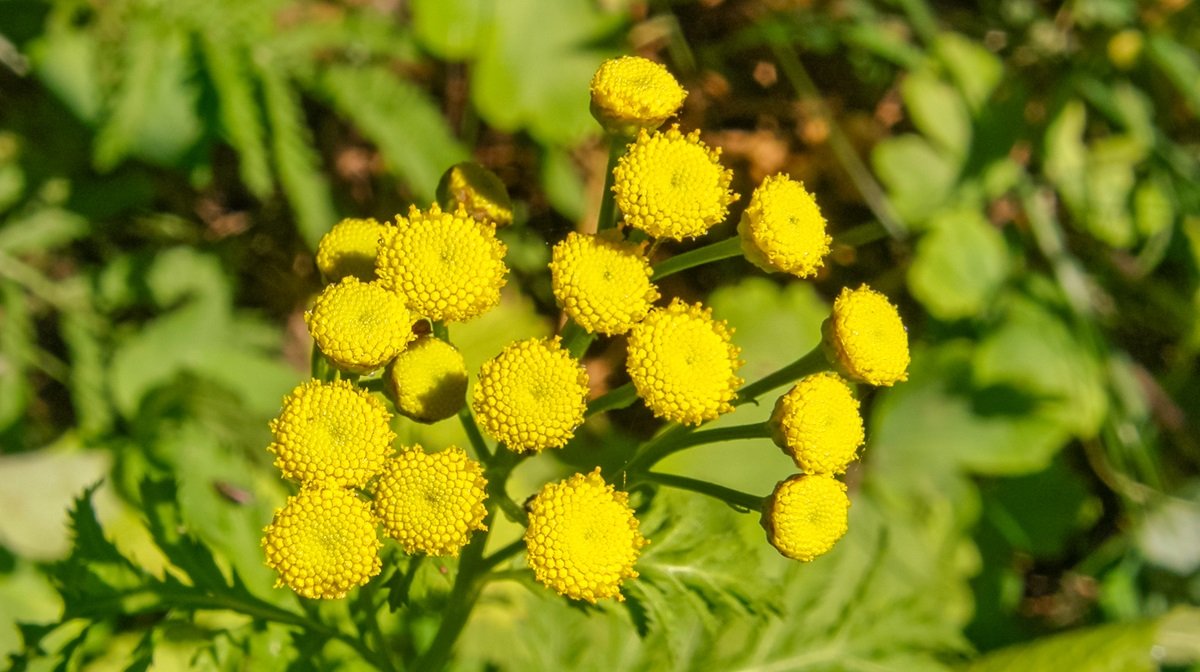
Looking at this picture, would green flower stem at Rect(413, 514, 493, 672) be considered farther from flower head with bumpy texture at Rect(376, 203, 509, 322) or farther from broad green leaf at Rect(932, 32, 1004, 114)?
broad green leaf at Rect(932, 32, 1004, 114)

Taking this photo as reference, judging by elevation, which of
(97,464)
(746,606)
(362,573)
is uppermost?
(362,573)

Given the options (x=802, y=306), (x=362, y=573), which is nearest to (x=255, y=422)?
(x=362, y=573)

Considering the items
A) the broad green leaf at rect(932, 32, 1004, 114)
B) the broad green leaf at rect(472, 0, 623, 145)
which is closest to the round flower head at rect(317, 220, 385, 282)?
the broad green leaf at rect(472, 0, 623, 145)

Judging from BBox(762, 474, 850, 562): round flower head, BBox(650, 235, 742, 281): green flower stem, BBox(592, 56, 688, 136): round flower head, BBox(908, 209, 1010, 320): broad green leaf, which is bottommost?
BBox(908, 209, 1010, 320): broad green leaf

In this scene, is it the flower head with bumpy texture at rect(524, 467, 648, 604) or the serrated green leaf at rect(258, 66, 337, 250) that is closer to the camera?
the flower head with bumpy texture at rect(524, 467, 648, 604)

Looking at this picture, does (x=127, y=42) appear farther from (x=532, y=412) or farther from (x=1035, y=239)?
(x=1035, y=239)
